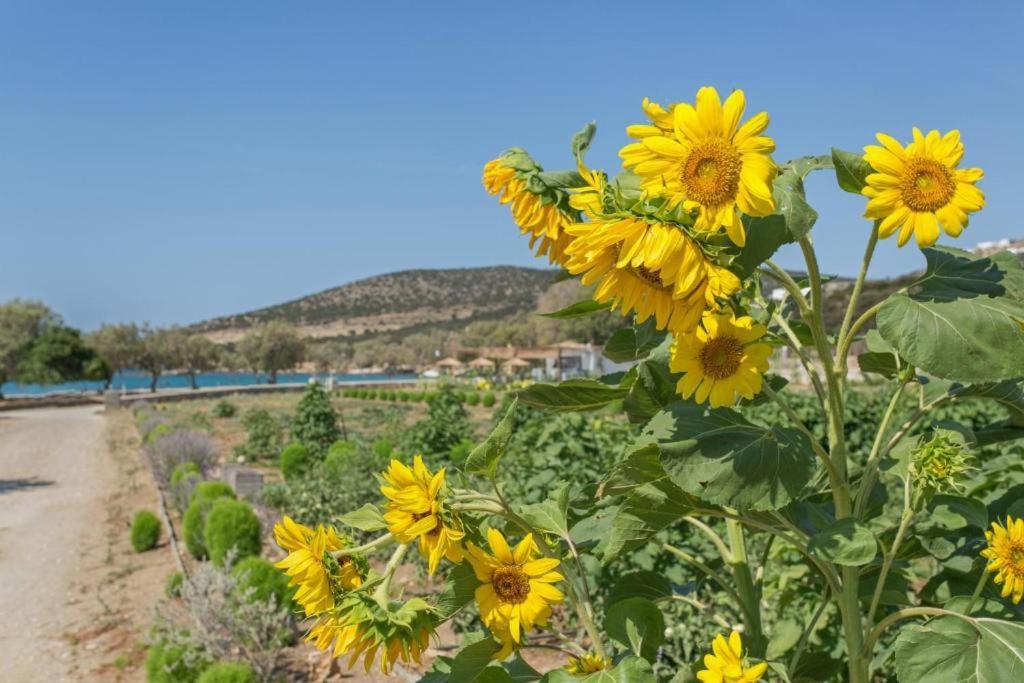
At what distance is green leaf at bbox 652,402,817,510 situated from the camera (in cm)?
110

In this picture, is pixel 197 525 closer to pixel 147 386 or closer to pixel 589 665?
pixel 589 665

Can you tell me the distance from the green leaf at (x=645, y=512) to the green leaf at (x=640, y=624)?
0.13m

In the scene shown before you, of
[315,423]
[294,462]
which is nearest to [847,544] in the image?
[294,462]

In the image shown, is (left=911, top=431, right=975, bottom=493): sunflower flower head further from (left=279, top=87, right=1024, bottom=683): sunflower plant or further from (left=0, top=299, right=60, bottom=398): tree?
(left=0, top=299, right=60, bottom=398): tree

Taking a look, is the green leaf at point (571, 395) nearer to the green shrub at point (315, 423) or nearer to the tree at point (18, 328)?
the green shrub at point (315, 423)

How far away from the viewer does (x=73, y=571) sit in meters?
7.39

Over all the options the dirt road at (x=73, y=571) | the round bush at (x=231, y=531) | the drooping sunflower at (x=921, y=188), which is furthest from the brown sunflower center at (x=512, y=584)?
the round bush at (x=231, y=531)

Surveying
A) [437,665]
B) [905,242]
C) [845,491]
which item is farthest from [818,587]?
[905,242]

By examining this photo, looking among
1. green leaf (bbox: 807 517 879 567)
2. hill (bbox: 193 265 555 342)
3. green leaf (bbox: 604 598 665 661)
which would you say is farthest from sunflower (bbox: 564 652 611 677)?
hill (bbox: 193 265 555 342)

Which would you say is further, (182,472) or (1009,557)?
(182,472)

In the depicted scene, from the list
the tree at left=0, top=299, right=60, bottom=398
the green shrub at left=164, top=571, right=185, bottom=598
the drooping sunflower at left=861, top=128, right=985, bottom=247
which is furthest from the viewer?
the tree at left=0, top=299, right=60, bottom=398

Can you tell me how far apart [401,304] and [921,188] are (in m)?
110

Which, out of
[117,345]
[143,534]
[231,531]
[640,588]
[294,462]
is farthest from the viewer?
[117,345]

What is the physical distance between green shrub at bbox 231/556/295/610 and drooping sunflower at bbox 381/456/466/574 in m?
4.32
